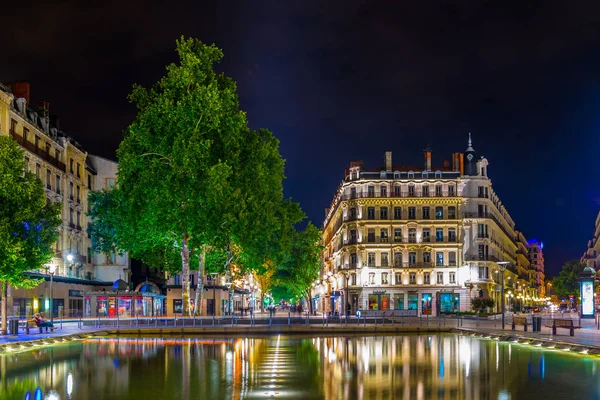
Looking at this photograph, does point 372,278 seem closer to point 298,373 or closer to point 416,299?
point 416,299

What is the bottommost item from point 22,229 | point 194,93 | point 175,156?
point 22,229

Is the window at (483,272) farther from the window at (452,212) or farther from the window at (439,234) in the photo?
the window at (452,212)

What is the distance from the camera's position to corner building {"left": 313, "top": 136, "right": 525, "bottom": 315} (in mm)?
96125

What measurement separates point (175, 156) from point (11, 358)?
77.9 ft

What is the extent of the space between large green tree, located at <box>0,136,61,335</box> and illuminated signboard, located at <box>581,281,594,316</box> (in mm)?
39493

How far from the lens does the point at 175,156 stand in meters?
49.8

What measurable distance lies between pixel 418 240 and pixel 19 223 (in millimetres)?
64679

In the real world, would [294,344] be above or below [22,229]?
below

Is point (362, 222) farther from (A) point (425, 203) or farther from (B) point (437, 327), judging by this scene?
(B) point (437, 327)

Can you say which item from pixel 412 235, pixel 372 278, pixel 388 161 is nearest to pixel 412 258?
pixel 412 235

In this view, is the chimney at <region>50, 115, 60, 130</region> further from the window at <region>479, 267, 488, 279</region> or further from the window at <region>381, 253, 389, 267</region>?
the window at <region>479, 267, 488, 279</region>

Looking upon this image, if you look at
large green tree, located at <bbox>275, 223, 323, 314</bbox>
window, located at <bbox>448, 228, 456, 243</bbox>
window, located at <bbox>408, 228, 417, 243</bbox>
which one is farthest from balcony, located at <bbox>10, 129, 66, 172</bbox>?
window, located at <bbox>448, 228, 456, 243</bbox>

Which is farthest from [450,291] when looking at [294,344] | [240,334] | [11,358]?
[11,358]

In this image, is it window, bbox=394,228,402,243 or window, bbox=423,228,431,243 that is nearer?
window, bbox=423,228,431,243
